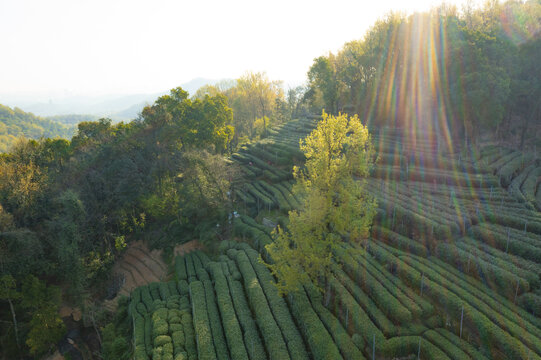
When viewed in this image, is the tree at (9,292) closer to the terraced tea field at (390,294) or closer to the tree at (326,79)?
the terraced tea field at (390,294)

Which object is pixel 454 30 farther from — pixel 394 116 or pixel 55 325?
pixel 55 325

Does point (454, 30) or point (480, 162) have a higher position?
point (454, 30)

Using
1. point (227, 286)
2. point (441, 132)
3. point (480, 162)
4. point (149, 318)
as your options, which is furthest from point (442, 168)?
point (149, 318)

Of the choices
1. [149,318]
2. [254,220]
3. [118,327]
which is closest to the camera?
[149,318]

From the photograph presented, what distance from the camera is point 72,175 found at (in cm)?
Answer: 3850

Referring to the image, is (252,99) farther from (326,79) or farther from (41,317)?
(41,317)

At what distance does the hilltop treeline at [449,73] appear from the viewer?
5094 cm

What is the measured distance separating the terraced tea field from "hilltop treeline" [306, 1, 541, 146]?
2099 cm

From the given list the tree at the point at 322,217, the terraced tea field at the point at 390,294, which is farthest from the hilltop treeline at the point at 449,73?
the tree at the point at 322,217

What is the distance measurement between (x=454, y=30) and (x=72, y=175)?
212 ft

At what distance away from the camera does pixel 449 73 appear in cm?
5494

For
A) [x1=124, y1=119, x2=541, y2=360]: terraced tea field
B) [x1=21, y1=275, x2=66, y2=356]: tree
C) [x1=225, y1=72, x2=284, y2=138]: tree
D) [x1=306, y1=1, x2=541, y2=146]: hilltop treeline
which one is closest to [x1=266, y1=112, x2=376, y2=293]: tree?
[x1=124, y1=119, x2=541, y2=360]: terraced tea field

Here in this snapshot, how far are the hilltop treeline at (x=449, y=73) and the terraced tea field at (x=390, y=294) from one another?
2099 centimetres

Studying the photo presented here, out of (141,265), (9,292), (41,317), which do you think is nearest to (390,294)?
(41,317)
